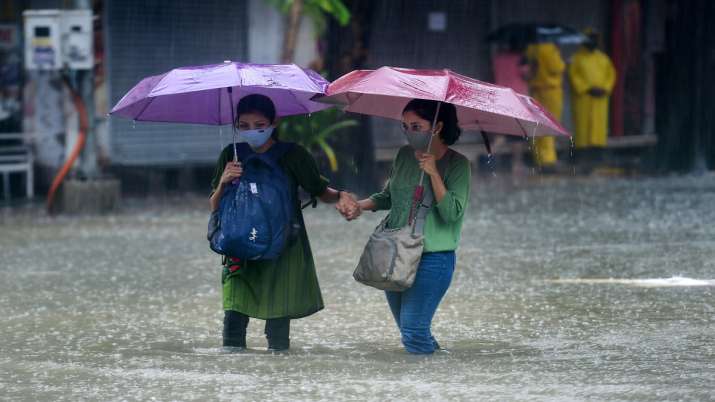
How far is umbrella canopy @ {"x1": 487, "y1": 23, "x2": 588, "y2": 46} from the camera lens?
69.3 feet

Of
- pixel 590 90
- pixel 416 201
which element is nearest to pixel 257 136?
pixel 416 201

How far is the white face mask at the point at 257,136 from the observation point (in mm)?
7023

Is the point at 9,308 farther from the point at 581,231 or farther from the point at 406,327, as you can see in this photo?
the point at 581,231

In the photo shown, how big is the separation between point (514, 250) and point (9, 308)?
14.7ft

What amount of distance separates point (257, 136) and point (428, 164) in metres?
0.85

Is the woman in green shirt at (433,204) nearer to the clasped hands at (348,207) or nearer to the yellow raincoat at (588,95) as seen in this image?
the clasped hands at (348,207)

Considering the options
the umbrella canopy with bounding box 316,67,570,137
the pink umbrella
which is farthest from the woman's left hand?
the umbrella canopy with bounding box 316,67,570,137

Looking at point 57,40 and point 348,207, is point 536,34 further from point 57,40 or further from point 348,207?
point 348,207

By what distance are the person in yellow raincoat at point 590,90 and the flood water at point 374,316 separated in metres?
6.73

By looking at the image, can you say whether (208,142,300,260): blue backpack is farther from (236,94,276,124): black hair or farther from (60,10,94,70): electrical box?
(60,10,94,70): electrical box

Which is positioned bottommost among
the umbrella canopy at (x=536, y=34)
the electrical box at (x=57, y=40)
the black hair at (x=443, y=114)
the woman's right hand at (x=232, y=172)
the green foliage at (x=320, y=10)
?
the woman's right hand at (x=232, y=172)

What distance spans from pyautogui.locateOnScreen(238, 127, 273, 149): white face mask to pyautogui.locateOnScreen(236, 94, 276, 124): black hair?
62 millimetres

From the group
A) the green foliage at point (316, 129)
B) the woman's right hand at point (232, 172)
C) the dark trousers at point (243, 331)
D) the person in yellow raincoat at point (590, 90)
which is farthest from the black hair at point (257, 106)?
the person in yellow raincoat at point (590, 90)

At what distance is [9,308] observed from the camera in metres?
9.13
